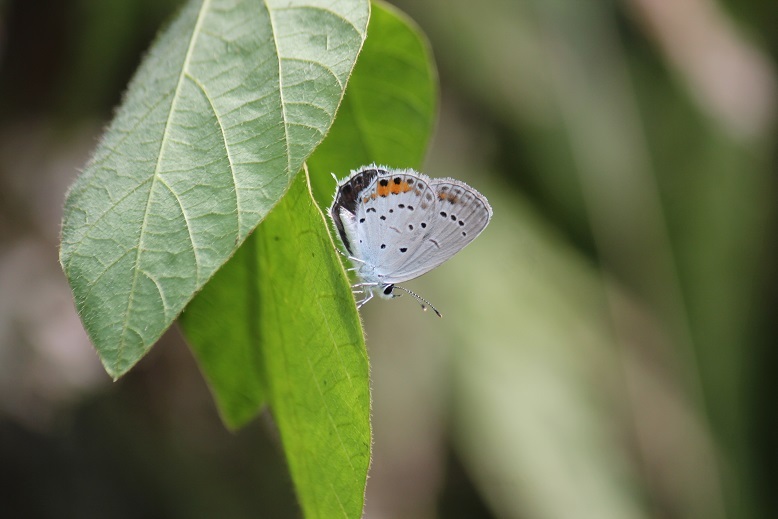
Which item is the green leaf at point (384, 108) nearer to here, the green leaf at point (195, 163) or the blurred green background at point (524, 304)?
the green leaf at point (195, 163)

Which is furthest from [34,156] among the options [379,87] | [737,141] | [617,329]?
[737,141]

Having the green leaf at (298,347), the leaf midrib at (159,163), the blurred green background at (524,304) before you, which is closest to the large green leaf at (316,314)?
the green leaf at (298,347)

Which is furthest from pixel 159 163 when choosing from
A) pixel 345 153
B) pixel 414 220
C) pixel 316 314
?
pixel 414 220

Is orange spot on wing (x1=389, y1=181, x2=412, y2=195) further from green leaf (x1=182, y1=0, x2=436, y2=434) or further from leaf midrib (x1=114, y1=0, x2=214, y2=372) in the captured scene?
leaf midrib (x1=114, y1=0, x2=214, y2=372)

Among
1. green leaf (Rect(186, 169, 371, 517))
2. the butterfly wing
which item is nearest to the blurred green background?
the butterfly wing

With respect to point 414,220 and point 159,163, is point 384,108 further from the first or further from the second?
point 159,163

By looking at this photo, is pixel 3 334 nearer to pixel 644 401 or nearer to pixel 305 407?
pixel 305 407

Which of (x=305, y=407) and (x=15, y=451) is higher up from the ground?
(x=305, y=407)
